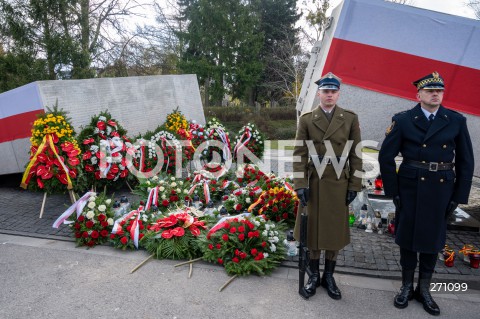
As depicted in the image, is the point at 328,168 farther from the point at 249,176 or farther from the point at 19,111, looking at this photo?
the point at 19,111

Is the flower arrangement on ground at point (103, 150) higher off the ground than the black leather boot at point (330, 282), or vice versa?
the flower arrangement on ground at point (103, 150)

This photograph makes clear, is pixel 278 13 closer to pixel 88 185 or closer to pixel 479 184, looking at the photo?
pixel 479 184

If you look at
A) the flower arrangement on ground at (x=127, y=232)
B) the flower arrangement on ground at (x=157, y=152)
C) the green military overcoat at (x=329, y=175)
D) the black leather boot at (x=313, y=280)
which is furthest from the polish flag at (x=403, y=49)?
the flower arrangement on ground at (x=157, y=152)

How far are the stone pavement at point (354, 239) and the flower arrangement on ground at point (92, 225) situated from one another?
32cm

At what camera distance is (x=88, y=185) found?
23.3 feet

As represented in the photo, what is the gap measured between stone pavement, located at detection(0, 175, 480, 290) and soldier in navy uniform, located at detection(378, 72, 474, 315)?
72 centimetres

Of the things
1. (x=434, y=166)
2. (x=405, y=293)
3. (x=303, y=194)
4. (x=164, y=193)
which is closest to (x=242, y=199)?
(x=164, y=193)

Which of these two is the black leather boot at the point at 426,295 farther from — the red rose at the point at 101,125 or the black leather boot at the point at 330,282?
the red rose at the point at 101,125

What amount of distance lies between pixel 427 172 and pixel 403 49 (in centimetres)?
213

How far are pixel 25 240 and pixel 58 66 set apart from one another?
11258 mm

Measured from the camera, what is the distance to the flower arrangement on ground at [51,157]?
6059mm

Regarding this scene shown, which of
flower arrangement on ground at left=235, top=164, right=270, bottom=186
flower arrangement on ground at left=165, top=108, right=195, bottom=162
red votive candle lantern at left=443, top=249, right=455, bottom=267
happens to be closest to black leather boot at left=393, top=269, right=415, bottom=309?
red votive candle lantern at left=443, top=249, right=455, bottom=267

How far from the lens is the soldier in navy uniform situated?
329 centimetres

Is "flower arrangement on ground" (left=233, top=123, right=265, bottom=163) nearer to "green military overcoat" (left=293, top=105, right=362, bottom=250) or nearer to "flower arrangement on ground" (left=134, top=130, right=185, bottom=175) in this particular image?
"flower arrangement on ground" (left=134, top=130, right=185, bottom=175)
